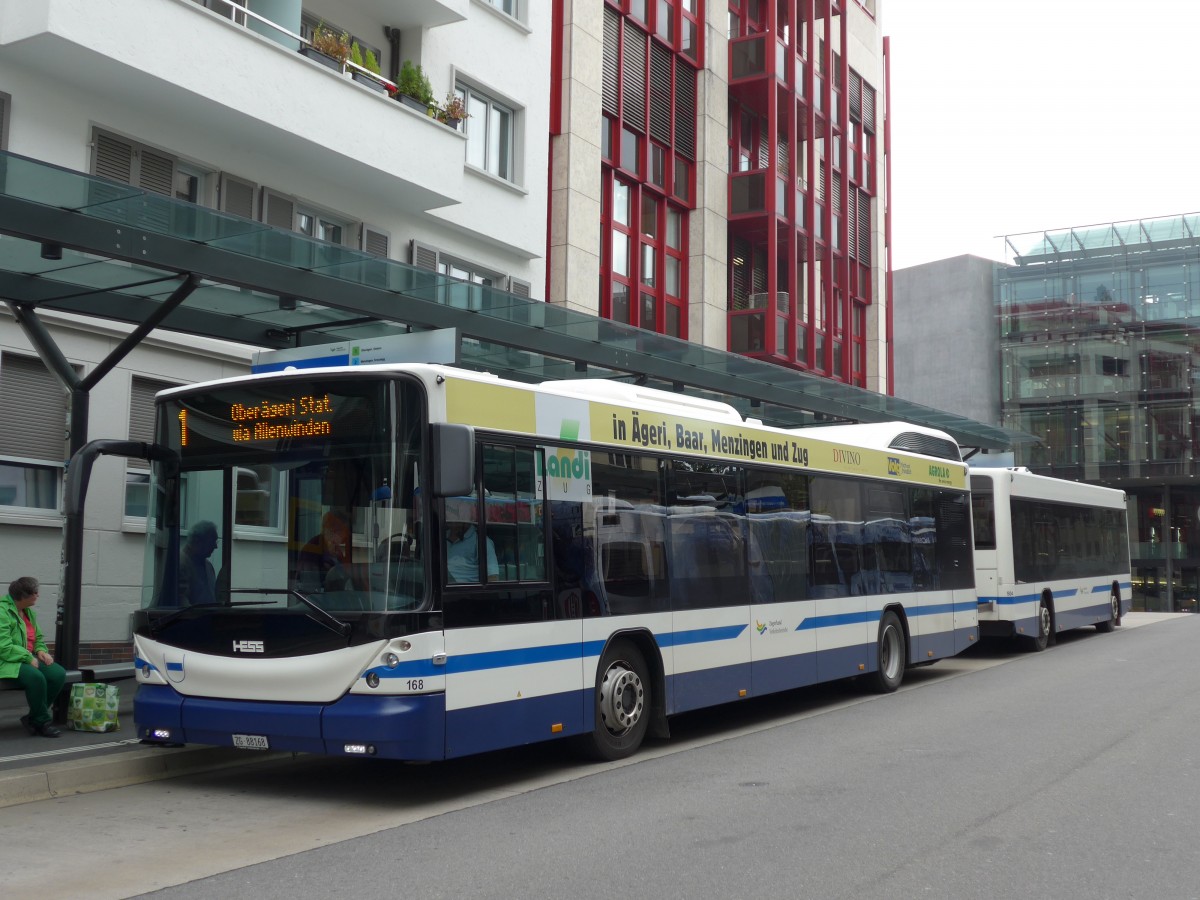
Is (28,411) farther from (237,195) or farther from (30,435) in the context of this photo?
(237,195)

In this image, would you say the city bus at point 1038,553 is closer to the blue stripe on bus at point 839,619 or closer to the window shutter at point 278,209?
the blue stripe on bus at point 839,619

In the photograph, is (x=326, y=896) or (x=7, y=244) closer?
(x=326, y=896)

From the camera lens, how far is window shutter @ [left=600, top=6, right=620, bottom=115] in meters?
27.0

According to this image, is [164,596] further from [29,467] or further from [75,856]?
[29,467]

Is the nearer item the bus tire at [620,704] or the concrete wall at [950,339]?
the bus tire at [620,704]

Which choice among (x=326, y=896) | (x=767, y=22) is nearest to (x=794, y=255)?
(x=767, y=22)

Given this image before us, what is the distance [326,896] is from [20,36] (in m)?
11.0

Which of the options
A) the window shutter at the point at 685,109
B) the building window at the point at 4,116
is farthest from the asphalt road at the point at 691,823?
the window shutter at the point at 685,109

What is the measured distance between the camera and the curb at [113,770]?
831 centimetres

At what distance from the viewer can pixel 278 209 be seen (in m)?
17.6

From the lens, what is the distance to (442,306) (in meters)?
13.5

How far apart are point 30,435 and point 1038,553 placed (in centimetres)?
1549

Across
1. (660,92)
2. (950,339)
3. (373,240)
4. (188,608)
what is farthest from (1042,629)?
(950,339)

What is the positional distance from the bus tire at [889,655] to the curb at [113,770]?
7.37 metres
